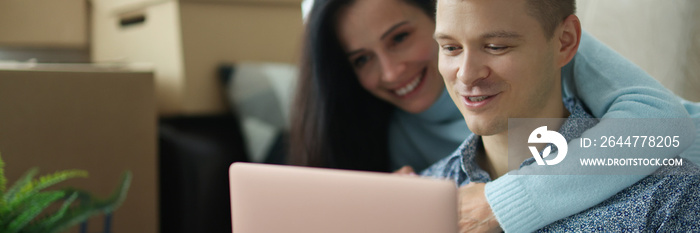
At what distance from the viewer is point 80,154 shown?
1.27 meters

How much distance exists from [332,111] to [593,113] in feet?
1.75

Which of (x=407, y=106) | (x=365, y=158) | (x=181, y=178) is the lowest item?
(x=181, y=178)

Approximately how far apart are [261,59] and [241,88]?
0.52 feet

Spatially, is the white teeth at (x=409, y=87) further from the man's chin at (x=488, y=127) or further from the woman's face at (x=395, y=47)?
the man's chin at (x=488, y=127)

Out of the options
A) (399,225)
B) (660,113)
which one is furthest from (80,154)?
(660,113)

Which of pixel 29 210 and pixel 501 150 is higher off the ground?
pixel 501 150

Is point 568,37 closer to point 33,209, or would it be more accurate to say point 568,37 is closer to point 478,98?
point 478,98

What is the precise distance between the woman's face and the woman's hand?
1.26 ft

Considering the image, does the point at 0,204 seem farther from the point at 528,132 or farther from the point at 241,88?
the point at 528,132

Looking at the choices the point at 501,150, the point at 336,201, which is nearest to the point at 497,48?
the point at 501,150

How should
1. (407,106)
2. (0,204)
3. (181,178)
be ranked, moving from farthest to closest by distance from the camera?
(181,178) < (407,106) < (0,204)

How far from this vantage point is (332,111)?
1.14m

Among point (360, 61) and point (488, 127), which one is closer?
point (488, 127)

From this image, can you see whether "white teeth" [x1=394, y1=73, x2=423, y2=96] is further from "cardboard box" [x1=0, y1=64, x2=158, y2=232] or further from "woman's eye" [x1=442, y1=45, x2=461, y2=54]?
"cardboard box" [x1=0, y1=64, x2=158, y2=232]
